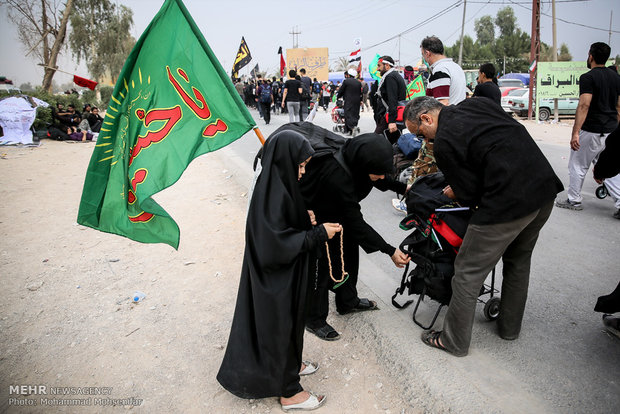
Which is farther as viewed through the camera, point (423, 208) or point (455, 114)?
point (423, 208)

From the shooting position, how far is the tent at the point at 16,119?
12977 millimetres

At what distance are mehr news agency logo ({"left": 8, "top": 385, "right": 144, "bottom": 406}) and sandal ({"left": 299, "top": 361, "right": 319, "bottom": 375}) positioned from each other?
1.04 meters

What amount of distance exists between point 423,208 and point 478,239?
50 cm

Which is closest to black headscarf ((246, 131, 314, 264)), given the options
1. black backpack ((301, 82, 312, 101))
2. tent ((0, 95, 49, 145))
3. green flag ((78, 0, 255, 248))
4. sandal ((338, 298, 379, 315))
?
green flag ((78, 0, 255, 248))

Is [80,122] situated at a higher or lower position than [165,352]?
higher

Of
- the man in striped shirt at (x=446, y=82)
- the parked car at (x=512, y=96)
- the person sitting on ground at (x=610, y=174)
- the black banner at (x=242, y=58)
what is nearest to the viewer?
the person sitting on ground at (x=610, y=174)

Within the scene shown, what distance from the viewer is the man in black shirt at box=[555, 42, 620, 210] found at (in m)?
4.82

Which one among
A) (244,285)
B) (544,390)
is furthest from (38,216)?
(544,390)

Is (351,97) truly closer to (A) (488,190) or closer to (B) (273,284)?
(A) (488,190)

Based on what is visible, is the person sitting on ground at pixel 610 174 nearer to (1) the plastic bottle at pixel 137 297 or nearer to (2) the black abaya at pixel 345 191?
(2) the black abaya at pixel 345 191

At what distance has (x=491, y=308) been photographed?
3.03m

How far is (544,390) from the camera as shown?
7.72 ft

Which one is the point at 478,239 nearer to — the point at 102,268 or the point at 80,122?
the point at 102,268

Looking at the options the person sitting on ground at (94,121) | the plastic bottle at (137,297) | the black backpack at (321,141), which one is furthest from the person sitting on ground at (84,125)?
the black backpack at (321,141)
